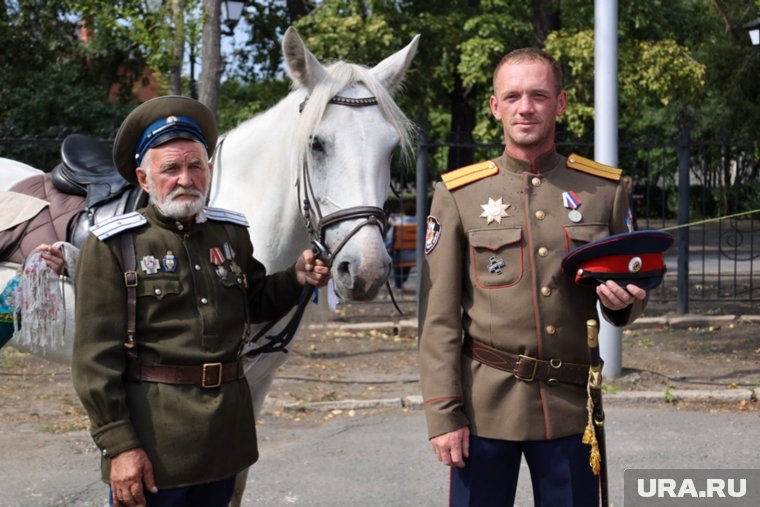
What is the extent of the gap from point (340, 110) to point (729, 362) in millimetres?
6181

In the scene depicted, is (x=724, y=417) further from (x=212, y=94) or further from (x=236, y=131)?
(x=212, y=94)

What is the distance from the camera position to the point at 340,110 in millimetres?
3023

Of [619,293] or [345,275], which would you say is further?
[345,275]

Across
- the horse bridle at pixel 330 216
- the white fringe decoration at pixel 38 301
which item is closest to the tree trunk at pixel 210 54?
the white fringe decoration at pixel 38 301

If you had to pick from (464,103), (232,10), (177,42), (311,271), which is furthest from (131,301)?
(464,103)

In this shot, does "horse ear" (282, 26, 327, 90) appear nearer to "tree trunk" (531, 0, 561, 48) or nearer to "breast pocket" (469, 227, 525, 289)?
"breast pocket" (469, 227, 525, 289)

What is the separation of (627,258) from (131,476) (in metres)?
1.45

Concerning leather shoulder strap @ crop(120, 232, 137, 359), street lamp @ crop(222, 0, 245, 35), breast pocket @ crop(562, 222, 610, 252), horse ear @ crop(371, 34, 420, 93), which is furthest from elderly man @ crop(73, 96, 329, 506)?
street lamp @ crop(222, 0, 245, 35)

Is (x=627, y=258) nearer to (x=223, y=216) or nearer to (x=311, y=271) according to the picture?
(x=311, y=271)

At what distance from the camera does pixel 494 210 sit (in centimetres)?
261

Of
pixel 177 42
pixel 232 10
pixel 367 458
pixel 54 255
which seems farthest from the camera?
pixel 232 10

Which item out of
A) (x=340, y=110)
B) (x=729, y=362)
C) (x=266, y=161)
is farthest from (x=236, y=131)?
(x=729, y=362)

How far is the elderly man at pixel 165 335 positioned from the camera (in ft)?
7.63

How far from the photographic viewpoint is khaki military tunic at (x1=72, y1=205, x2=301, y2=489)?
232 cm
